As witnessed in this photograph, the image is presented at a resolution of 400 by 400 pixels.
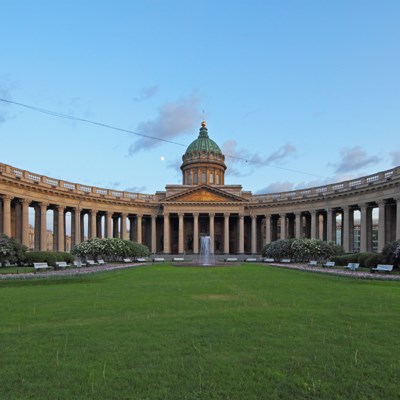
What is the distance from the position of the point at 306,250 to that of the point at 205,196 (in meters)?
34.6

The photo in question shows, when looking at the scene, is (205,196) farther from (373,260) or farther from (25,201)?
(373,260)

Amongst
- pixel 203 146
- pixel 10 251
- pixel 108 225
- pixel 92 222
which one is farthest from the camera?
pixel 203 146

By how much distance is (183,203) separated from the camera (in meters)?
79.9

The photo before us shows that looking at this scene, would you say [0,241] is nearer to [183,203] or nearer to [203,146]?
[183,203]

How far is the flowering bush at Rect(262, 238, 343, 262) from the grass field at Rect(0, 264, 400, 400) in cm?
3375

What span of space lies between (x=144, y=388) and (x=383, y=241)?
55.0 metres

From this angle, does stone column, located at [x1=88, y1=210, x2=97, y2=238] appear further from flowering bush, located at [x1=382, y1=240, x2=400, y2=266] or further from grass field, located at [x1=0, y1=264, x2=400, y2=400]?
grass field, located at [x1=0, y1=264, x2=400, y2=400]

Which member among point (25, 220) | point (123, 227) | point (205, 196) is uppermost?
point (205, 196)

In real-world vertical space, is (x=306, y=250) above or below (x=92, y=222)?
below

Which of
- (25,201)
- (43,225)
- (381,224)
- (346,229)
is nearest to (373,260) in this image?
(381,224)

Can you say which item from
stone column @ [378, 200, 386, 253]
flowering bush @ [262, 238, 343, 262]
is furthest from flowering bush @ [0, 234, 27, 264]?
stone column @ [378, 200, 386, 253]

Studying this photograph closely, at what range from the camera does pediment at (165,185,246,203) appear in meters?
79.8

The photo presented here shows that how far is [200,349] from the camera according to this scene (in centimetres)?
885

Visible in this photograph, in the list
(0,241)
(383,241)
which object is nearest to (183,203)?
(383,241)
